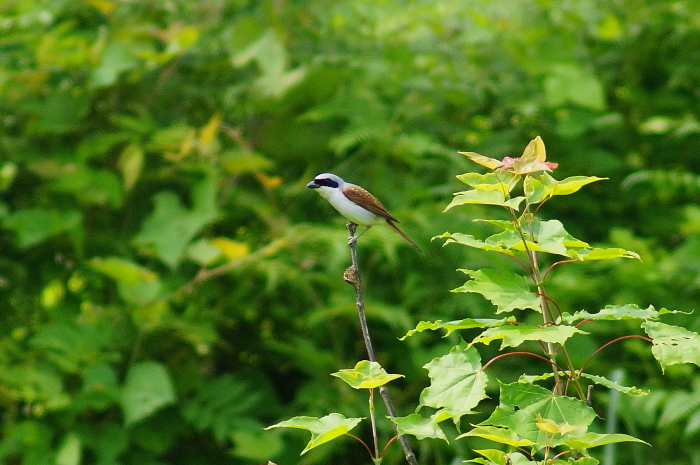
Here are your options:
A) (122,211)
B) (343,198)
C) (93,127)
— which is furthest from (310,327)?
(343,198)

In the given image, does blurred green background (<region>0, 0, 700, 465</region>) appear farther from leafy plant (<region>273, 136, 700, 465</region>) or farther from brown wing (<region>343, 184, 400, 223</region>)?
leafy plant (<region>273, 136, 700, 465</region>)

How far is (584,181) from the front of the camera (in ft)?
3.46

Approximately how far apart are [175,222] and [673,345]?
2427 mm

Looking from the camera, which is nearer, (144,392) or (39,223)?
(144,392)

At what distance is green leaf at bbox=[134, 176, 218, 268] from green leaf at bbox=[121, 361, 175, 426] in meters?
0.45

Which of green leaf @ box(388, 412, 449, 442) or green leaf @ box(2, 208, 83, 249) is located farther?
green leaf @ box(2, 208, 83, 249)

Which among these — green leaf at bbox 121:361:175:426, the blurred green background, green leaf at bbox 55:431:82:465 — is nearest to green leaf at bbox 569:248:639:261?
the blurred green background

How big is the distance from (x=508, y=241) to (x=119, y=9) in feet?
10.6

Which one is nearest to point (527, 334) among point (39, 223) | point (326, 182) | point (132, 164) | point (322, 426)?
point (322, 426)

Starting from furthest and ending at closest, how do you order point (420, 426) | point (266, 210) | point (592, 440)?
point (266, 210) < point (420, 426) < point (592, 440)

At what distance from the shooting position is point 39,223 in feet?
10.4

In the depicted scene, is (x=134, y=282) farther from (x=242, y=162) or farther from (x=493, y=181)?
(x=493, y=181)

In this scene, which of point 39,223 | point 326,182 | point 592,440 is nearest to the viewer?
point 592,440

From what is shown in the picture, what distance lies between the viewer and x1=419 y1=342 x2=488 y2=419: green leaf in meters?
1.04
